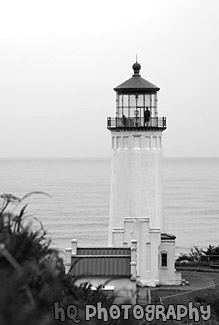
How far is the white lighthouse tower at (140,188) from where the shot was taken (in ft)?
78.1

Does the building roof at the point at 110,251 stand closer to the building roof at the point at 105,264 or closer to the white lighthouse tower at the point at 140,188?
the building roof at the point at 105,264

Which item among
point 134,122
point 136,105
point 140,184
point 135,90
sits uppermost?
point 135,90

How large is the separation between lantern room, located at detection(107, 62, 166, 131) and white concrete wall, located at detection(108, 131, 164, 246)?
15.6 inches

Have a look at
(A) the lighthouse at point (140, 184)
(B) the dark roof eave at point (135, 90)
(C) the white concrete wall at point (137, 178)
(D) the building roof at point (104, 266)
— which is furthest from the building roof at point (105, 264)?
(B) the dark roof eave at point (135, 90)

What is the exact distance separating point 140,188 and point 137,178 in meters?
0.32

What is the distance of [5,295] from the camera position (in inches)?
204

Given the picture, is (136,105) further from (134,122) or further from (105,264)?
(105,264)

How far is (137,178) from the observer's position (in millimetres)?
24703

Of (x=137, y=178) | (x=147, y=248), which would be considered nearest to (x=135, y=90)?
(x=137, y=178)

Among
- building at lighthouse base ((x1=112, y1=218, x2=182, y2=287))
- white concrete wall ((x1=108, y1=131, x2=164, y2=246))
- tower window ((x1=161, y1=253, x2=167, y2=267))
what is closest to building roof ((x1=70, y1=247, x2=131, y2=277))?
building at lighthouse base ((x1=112, y1=218, x2=182, y2=287))

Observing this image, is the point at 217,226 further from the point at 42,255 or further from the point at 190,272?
the point at 42,255

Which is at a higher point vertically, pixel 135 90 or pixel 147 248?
pixel 135 90

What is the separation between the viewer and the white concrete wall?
24625 mm

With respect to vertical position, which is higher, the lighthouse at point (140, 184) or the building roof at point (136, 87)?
the building roof at point (136, 87)
